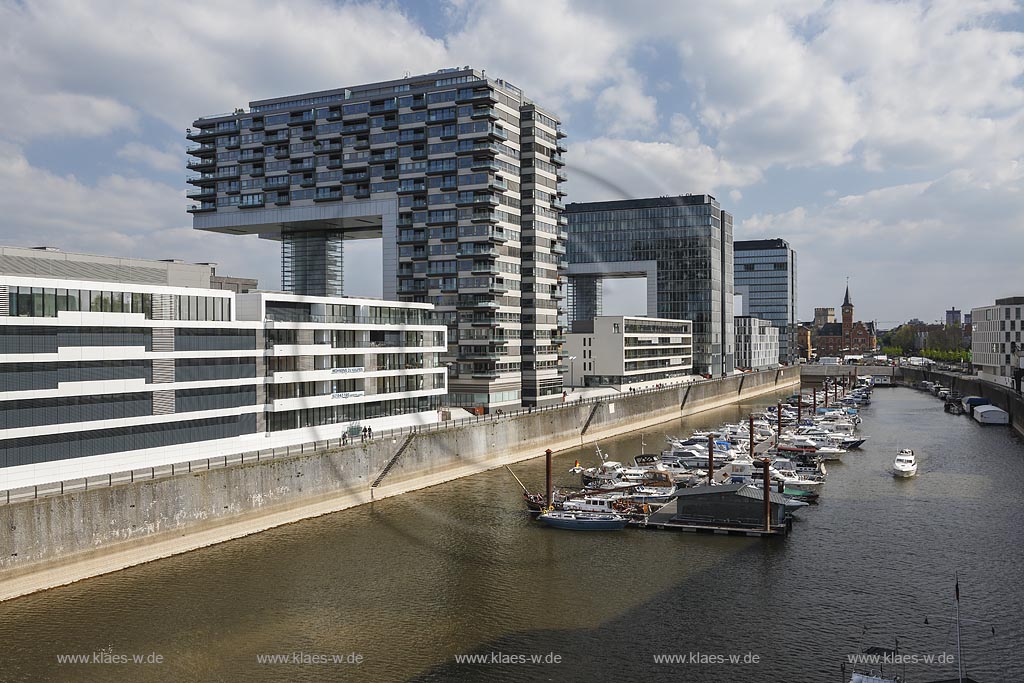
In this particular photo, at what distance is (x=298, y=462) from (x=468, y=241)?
56.6 m

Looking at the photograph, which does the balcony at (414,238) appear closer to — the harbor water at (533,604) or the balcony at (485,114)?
the balcony at (485,114)

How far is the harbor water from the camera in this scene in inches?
1558

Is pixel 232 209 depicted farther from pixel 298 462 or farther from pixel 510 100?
pixel 298 462

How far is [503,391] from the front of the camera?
11788cm

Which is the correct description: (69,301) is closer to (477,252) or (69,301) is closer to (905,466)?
(477,252)

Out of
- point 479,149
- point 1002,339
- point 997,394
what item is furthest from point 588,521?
point 1002,339

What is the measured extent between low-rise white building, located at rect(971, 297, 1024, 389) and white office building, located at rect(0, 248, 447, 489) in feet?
448

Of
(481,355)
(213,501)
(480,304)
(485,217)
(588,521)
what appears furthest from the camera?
(481,355)

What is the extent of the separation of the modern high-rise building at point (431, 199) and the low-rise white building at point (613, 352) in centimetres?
2979

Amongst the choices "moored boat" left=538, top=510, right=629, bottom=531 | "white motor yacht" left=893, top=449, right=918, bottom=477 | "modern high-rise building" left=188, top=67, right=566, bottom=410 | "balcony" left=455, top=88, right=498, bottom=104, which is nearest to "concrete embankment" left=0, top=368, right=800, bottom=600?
"moored boat" left=538, top=510, right=629, bottom=531

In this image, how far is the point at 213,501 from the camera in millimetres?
59125

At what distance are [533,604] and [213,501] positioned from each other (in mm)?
26156

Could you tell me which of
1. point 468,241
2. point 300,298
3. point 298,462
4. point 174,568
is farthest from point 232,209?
point 174,568

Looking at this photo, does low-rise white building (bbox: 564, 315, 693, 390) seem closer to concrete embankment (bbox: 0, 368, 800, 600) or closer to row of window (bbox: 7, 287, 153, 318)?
concrete embankment (bbox: 0, 368, 800, 600)
